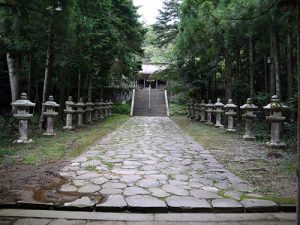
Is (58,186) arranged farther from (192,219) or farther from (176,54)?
(176,54)

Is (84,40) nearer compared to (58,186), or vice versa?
(58,186)

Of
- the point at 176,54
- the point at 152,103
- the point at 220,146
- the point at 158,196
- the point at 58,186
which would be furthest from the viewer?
the point at 152,103

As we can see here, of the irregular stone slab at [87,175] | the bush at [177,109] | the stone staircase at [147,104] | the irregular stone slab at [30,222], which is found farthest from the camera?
the stone staircase at [147,104]

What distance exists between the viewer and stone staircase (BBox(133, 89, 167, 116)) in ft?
89.2

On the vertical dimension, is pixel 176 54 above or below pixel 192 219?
above

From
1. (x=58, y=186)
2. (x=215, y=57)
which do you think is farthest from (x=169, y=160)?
(x=215, y=57)

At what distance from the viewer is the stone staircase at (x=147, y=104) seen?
2718cm

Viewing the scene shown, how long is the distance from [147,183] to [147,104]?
25.5 metres

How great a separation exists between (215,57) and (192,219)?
1295cm

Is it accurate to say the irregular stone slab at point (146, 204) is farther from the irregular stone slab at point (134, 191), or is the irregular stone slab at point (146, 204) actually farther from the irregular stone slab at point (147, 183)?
the irregular stone slab at point (147, 183)

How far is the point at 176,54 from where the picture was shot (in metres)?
17.7

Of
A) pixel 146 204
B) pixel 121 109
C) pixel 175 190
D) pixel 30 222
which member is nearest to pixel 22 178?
pixel 30 222

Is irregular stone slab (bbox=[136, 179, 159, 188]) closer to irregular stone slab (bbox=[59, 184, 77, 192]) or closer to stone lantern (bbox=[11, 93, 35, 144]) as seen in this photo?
irregular stone slab (bbox=[59, 184, 77, 192])

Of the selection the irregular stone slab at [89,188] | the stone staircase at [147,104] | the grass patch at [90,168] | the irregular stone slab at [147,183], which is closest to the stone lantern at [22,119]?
the grass patch at [90,168]
